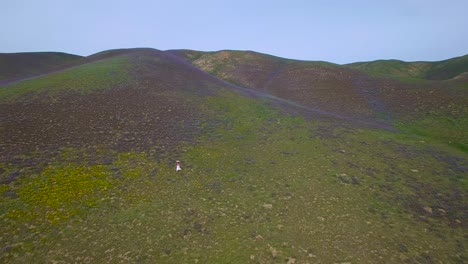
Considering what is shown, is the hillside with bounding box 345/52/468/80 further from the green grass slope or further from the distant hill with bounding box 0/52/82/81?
the distant hill with bounding box 0/52/82/81

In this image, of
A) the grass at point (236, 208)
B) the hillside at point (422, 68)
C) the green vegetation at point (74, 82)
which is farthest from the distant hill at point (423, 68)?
the green vegetation at point (74, 82)

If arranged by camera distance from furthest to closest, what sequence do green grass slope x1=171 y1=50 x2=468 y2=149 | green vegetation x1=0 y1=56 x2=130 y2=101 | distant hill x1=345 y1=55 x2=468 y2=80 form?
distant hill x1=345 y1=55 x2=468 y2=80
green grass slope x1=171 y1=50 x2=468 y2=149
green vegetation x1=0 y1=56 x2=130 y2=101

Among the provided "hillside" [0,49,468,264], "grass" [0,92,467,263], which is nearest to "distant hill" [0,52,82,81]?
"hillside" [0,49,468,264]

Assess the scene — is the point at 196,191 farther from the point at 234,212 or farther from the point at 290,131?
the point at 290,131

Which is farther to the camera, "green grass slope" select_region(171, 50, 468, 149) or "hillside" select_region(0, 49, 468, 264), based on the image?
"green grass slope" select_region(171, 50, 468, 149)

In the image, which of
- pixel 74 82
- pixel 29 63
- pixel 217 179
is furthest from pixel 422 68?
pixel 29 63

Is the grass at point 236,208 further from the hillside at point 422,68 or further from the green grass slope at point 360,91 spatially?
the hillside at point 422,68
